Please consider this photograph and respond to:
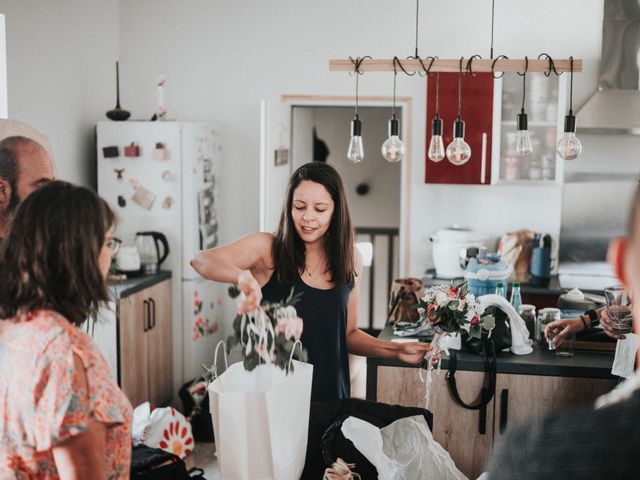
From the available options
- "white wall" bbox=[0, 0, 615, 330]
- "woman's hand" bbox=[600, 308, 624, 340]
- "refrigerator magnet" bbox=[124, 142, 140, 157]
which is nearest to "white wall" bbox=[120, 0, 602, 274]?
"white wall" bbox=[0, 0, 615, 330]

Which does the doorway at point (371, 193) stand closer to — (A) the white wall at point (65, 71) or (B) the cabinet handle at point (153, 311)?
(A) the white wall at point (65, 71)

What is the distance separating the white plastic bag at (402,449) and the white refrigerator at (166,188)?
9.61 feet

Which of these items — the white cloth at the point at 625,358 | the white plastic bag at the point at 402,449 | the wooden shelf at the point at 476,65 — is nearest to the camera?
the white plastic bag at the point at 402,449

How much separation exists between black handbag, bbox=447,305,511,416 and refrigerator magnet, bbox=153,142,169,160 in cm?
245

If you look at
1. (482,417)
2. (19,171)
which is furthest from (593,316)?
(19,171)

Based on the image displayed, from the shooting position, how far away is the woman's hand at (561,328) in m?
3.11

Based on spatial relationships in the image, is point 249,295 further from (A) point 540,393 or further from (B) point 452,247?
(B) point 452,247

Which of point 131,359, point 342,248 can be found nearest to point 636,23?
point 342,248

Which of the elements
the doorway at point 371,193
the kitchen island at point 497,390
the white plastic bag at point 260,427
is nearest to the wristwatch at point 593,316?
the kitchen island at point 497,390

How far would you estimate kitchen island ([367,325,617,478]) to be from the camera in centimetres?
302

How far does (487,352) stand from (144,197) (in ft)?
8.55

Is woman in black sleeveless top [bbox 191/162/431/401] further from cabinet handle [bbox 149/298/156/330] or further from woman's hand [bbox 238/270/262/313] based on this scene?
cabinet handle [bbox 149/298/156/330]

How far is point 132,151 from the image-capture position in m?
4.84

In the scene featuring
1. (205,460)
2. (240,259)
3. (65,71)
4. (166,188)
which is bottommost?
(205,460)
